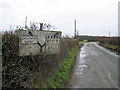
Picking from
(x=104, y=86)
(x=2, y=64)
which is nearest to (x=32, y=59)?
(x=2, y=64)

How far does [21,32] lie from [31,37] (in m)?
0.37

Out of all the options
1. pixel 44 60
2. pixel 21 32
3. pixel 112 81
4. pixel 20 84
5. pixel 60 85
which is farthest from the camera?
pixel 112 81

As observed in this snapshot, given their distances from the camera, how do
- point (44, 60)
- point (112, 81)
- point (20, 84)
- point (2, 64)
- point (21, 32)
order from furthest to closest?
point (112, 81) → point (44, 60) → point (21, 32) → point (20, 84) → point (2, 64)

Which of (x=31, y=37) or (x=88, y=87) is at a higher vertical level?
(x=31, y=37)

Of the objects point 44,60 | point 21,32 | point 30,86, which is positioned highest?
point 21,32

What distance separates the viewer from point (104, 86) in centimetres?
676

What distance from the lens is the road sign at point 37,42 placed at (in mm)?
4789

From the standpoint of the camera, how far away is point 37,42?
5.29 m

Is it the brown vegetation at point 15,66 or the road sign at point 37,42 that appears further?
the road sign at point 37,42

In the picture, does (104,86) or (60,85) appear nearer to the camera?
(60,85)

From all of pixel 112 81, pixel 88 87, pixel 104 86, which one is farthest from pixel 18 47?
pixel 112 81

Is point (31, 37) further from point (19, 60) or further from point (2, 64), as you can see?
point (2, 64)

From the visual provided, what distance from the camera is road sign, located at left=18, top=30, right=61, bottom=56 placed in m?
4.79

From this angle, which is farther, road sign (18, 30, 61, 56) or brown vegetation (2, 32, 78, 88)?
road sign (18, 30, 61, 56)
